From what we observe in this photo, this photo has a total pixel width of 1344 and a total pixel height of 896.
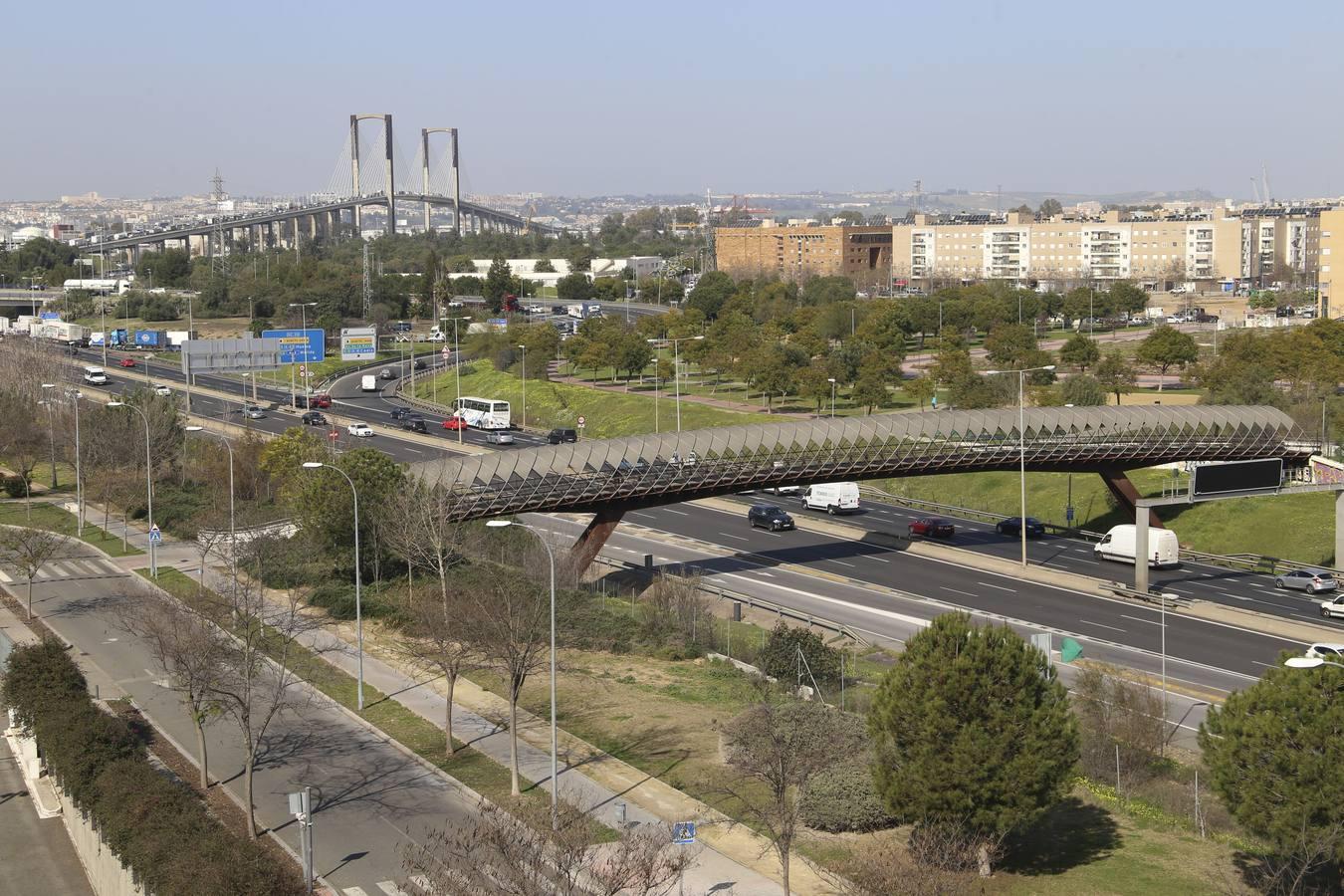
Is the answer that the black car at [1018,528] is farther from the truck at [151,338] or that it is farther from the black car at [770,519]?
the truck at [151,338]

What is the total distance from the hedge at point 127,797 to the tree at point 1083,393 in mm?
53836

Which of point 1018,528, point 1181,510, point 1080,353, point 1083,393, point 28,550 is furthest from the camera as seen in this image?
point 1080,353

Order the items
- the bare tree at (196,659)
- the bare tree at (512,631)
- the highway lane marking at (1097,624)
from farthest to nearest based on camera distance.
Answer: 1. the highway lane marking at (1097,624)
2. the bare tree at (512,631)
3. the bare tree at (196,659)

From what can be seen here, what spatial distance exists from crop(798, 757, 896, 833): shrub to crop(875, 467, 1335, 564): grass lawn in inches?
1293

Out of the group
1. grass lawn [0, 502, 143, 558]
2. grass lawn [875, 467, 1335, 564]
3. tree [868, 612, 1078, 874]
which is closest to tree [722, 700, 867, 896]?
tree [868, 612, 1078, 874]

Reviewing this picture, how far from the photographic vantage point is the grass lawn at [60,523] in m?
53.7

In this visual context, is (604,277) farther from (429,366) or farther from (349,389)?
(349,389)

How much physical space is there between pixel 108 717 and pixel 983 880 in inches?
622

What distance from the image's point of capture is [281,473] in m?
56.2

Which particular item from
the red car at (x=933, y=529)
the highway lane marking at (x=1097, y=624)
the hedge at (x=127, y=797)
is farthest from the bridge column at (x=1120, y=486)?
the hedge at (x=127, y=797)

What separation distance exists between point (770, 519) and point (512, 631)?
30.0m

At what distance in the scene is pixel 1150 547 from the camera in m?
49.7

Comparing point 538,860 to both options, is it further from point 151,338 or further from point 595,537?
point 151,338

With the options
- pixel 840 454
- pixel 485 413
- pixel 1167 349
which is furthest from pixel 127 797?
pixel 1167 349
